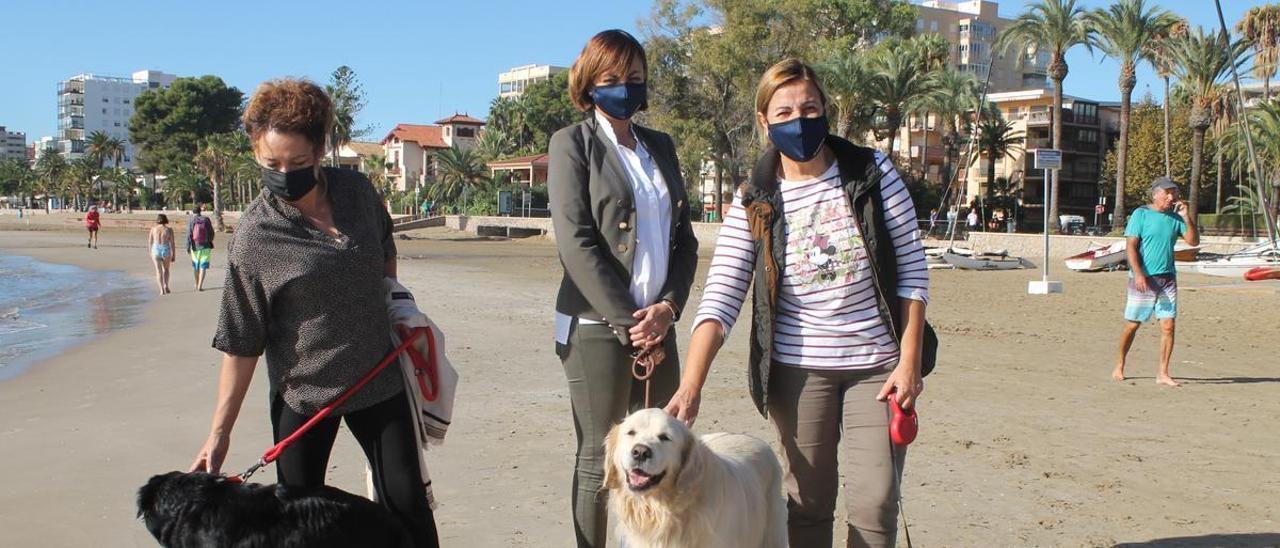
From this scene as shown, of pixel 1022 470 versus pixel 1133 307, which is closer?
pixel 1022 470

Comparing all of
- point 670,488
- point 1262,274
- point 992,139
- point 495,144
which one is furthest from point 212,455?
point 495,144

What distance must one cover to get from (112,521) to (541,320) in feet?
30.9

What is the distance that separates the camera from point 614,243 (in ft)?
11.5

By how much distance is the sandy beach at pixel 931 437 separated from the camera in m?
5.09

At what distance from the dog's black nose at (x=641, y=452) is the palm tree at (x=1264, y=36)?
5068 cm

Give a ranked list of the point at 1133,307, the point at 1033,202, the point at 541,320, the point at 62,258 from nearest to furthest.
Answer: the point at 1133,307
the point at 541,320
the point at 62,258
the point at 1033,202

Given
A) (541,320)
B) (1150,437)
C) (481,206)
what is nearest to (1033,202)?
(481,206)

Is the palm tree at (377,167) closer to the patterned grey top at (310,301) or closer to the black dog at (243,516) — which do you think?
the patterned grey top at (310,301)

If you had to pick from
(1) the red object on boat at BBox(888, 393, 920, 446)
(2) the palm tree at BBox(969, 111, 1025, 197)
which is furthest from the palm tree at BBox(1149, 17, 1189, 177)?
(1) the red object on boat at BBox(888, 393, 920, 446)

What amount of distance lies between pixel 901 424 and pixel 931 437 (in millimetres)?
3960

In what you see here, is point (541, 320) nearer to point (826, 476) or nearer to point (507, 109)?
point (826, 476)

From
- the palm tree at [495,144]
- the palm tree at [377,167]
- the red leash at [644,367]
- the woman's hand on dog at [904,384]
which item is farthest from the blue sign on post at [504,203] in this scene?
the woman's hand on dog at [904,384]

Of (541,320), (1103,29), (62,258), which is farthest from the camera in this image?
(1103,29)

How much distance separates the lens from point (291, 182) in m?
3.05
